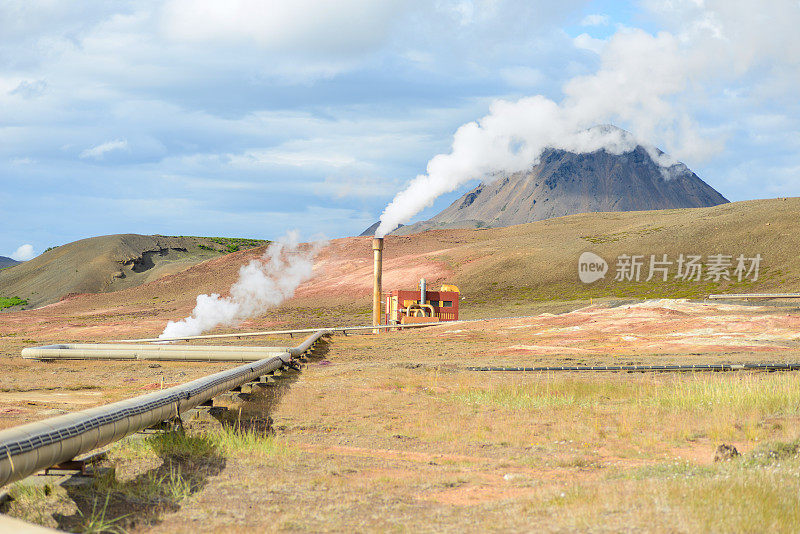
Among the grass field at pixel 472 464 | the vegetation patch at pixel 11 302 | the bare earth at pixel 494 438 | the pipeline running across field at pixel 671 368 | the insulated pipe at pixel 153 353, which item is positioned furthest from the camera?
the vegetation patch at pixel 11 302

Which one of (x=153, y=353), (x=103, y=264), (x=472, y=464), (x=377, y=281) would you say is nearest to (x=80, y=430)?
(x=472, y=464)

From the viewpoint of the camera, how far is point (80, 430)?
845 centimetres

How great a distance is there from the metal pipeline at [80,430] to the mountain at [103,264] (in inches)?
4368

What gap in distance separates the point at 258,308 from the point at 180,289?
24.3 meters

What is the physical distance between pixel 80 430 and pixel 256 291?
7635cm

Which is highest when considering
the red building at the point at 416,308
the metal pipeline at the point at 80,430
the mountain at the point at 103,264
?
the mountain at the point at 103,264

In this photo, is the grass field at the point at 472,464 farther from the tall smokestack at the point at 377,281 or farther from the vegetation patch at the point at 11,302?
the vegetation patch at the point at 11,302

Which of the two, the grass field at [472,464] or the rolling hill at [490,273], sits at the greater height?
the rolling hill at [490,273]

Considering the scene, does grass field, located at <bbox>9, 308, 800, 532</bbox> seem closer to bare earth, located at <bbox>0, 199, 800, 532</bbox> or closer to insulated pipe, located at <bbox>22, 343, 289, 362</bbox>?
bare earth, located at <bbox>0, 199, 800, 532</bbox>

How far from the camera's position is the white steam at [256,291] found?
55.5 m

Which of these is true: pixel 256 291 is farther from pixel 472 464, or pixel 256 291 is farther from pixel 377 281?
pixel 472 464

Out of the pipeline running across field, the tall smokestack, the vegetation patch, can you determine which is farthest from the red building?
the vegetation patch

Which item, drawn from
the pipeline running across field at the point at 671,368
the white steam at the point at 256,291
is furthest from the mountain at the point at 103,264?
the pipeline running across field at the point at 671,368

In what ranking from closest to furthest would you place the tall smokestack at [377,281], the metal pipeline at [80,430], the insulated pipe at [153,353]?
the metal pipeline at [80,430] < the insulated pipe at [153,353] < the tall smokestack at [377,281]
